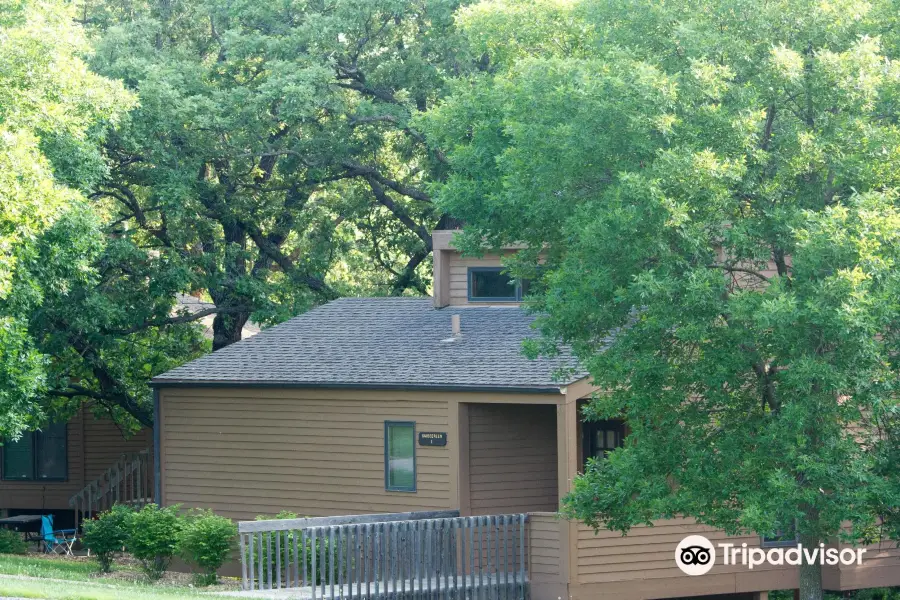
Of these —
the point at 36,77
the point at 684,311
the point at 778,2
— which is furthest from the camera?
the point at 36,77

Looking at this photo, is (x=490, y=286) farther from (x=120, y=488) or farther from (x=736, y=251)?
(x=120, y=488)

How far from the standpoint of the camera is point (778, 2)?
16094 millimetres

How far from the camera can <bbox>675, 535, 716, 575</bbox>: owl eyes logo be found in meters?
20.7

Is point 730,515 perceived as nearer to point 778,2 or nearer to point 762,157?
point 762,157

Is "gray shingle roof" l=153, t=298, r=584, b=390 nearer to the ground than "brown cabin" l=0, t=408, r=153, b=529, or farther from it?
farther from it

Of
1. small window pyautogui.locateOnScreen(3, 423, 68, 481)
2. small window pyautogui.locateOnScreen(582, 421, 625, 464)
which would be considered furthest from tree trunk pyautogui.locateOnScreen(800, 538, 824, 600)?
small window pyautogui.locateOnScreen(3, 423, 68, 481)

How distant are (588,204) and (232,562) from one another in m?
10.5

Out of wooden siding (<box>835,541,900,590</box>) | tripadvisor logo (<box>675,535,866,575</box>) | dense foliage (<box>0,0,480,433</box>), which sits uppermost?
dense foliage (<box>0,0,480,433</box>)

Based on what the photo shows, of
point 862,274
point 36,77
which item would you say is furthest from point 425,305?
point 862,274

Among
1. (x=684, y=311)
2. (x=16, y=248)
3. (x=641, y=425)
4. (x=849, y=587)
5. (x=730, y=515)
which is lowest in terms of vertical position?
(x=849, y=587)

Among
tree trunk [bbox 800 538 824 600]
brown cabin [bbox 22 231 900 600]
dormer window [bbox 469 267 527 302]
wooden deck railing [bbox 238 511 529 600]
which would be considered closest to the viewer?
tree trunk [bbox 800 538 824 600]

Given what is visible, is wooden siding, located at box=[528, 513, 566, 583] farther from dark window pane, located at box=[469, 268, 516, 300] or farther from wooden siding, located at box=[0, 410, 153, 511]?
wooden siding, located at box=[0, 410, 153, 511]

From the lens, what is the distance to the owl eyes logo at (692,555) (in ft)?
67.8

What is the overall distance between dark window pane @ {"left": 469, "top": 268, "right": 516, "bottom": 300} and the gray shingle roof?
0.36 metres
